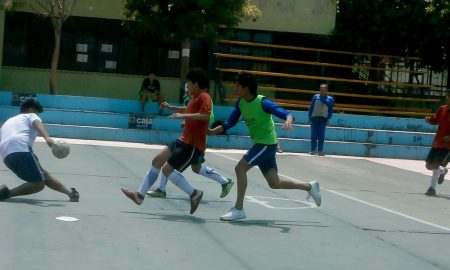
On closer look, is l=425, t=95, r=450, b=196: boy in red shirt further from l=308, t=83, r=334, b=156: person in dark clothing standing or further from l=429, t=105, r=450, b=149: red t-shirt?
l=308, t=83, r=334, b=156: person in dark clothing standing

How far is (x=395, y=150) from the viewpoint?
25219mm

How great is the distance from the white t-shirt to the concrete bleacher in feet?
40.2

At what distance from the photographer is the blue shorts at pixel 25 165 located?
11.5m

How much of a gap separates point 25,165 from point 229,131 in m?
13.7

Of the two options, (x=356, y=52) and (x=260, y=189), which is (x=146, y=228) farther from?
(x=356, y=52)

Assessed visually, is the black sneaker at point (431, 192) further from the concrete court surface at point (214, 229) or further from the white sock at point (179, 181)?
the white sock at point (179, 181)

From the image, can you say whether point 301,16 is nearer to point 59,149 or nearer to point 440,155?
point 440,155

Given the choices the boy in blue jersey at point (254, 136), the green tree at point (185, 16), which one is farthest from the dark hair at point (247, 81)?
the green tree at point (185, 16)

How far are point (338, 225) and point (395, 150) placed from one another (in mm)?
13744

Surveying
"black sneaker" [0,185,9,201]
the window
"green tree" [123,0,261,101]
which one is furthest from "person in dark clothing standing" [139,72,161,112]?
"black sneaker" [0,185,9,201]

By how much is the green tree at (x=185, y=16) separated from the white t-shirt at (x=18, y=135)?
13411 mm

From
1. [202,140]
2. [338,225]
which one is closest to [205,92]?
[202,140]

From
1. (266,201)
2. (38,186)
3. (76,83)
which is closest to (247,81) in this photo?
(38,186)

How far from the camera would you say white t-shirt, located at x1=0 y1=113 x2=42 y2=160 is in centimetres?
1156
